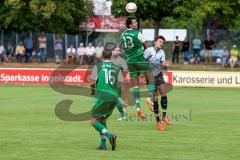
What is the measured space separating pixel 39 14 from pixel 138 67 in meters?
30.6

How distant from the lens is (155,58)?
18172 mm

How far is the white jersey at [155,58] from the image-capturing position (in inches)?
711

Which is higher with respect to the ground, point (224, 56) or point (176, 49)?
point (176, 49)

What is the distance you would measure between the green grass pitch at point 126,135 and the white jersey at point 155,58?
56.5 inches

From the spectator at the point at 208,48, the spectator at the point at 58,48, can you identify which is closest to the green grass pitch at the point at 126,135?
the spectator at the point at 208,48

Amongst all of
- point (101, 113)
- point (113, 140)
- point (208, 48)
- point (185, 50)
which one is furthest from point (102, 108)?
point (208, 48)

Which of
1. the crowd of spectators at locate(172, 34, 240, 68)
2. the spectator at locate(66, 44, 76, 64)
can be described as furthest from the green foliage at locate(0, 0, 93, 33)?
the crowd of spectators at locate(172, 34, 240, 68)

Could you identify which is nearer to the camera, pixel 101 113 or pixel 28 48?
pixel 101 113

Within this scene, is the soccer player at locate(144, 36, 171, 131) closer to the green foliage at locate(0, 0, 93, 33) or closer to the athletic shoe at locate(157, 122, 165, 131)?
the athletic shoe at locate(157, 122, 165, 131)

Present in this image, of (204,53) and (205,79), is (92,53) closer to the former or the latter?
(204,53)

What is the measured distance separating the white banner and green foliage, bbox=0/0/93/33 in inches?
546

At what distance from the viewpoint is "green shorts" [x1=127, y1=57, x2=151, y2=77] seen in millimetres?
18273

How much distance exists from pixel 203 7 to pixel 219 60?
11.8 ft

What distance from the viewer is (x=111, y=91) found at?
13.8m
